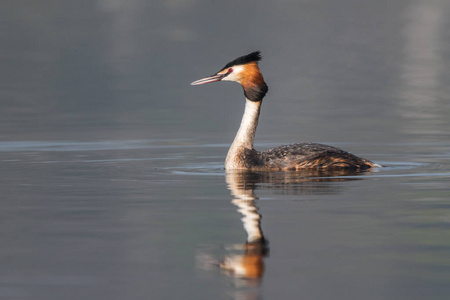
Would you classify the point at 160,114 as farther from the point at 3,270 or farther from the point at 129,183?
the point at 3,270

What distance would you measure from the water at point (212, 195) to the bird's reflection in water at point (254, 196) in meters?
0.03

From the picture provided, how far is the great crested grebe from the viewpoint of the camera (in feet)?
49.3

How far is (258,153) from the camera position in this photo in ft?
50.6

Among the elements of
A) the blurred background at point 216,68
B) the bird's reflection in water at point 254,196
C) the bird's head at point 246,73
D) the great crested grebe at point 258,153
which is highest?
the blurred background at point 216,68

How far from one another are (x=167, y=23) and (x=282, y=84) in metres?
56.9

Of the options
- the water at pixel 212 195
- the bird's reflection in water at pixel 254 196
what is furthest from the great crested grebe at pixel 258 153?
the water at pixel 212 195

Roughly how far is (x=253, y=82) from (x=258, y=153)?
105cm

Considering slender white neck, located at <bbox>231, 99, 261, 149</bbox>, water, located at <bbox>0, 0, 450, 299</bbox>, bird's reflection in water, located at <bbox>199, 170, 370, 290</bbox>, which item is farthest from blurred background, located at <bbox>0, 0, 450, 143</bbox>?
bird's reflection in water, located at <bbox>199, 170, 370, 290</bbox>

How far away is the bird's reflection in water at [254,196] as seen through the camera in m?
8.62

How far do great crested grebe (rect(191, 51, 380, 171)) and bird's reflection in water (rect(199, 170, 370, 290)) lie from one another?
204mm

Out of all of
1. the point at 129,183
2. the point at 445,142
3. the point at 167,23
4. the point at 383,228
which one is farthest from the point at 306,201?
the point at 167,23

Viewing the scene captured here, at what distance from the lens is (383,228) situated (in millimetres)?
10352

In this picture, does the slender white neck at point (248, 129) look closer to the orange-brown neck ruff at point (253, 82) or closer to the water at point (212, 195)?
the orange-brown neck ruff at point (253, 82)

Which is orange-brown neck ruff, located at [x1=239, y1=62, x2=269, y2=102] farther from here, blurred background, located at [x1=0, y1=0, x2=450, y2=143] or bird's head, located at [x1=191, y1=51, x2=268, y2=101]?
blurred background, located at [x1=0, y1=0, x2=450, y2=143]
